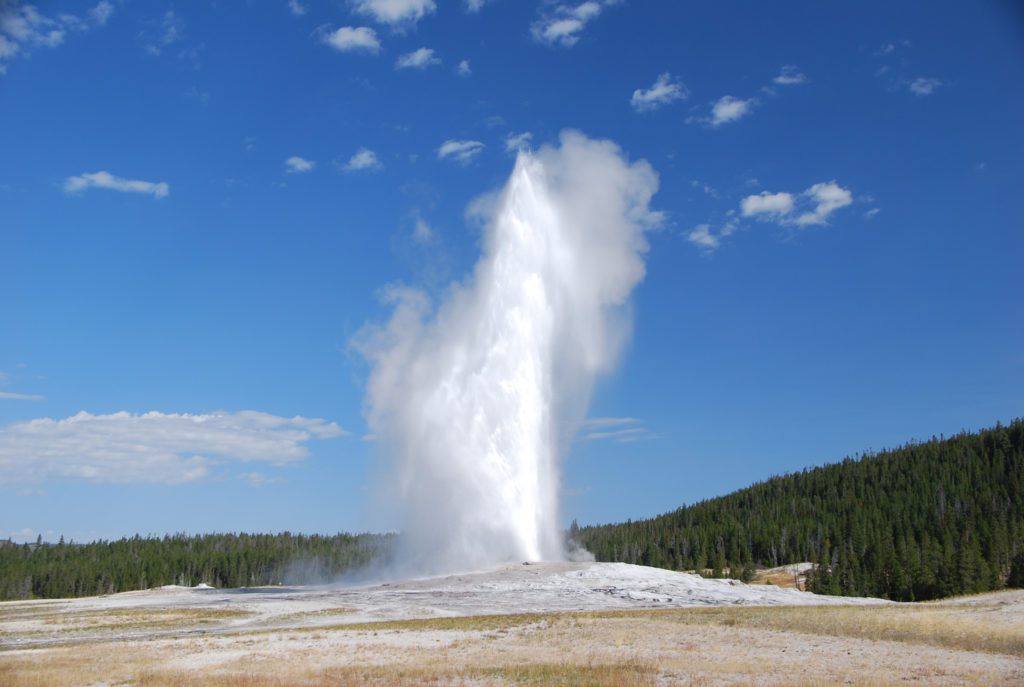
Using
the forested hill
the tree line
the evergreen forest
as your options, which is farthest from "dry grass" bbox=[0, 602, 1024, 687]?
the tree line

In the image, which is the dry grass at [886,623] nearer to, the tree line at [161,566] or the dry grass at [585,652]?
the dry grass at [585,652]

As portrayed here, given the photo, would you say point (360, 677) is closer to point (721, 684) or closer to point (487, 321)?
point (721, 684)

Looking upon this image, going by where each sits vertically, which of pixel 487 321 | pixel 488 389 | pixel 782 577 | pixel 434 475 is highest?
pixel 487 321

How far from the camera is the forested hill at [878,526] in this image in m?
72.2

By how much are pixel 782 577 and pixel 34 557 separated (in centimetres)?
13661

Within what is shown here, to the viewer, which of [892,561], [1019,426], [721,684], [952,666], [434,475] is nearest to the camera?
[721,684]

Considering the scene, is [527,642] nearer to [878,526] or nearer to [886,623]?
[886,623]

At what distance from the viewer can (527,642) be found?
88.4 feet

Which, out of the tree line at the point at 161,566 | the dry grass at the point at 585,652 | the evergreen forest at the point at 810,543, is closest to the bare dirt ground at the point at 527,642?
the dry grass at the point at 585,652

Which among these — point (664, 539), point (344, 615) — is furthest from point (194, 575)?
point (344, 615)

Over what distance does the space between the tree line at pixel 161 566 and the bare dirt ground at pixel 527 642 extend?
61.1m

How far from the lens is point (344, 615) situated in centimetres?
3831

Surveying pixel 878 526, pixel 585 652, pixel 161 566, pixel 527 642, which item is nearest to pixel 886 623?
pixel 585 652

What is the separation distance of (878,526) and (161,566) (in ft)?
369
